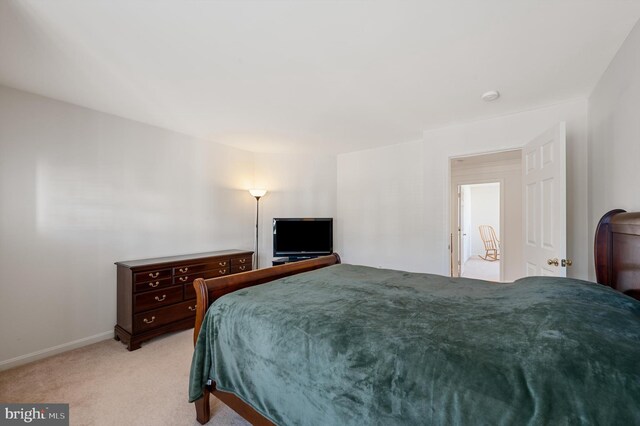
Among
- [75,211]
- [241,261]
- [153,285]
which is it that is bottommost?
[153,285]

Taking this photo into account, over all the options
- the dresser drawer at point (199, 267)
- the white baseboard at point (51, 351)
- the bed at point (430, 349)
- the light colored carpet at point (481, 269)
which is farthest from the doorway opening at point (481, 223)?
the white baseboard at point (51, 351)

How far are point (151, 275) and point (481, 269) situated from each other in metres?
7.24

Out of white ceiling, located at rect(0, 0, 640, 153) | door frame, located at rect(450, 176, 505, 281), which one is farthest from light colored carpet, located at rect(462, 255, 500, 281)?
white ceiling, located at rect(0, 0, 640, 153)

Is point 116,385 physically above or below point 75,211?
below

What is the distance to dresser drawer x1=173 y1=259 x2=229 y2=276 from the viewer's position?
312cm

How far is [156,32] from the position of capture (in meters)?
1.67

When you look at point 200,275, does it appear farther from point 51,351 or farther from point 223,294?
point 223,294

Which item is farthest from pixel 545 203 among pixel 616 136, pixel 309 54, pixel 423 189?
pixel 309 54

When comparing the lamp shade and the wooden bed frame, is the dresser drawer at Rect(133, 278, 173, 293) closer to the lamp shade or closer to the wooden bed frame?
the lamp shade

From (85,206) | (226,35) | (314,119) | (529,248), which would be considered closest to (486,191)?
(529,248)

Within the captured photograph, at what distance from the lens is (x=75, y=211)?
2.73m

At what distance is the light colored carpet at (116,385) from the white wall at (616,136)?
2.93 metres

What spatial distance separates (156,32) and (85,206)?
6.86 ft

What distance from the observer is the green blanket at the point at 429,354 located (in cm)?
78
